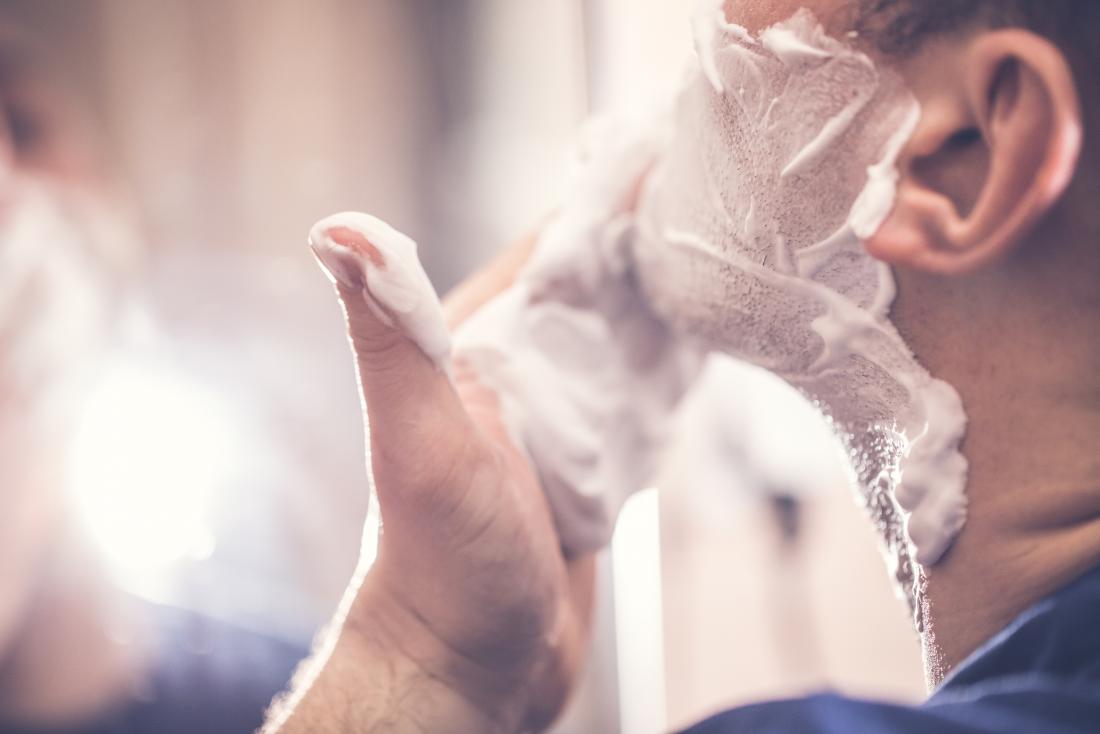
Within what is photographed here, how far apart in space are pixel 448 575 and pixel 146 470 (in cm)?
57

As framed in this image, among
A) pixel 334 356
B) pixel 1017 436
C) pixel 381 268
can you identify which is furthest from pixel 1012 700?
pixel 334 356

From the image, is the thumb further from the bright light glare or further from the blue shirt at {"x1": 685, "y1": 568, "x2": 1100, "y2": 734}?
the bright light glare

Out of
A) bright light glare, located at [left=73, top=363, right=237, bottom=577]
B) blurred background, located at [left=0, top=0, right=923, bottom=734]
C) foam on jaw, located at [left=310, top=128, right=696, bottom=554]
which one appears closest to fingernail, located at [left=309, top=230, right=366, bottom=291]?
foam on jaw, located at [left=310, top=128, right=696, bottom=554]

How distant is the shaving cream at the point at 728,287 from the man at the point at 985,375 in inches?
0.6

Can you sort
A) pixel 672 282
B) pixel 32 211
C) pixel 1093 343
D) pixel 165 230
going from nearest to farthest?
pixel 1093 343, pixel 672 282, pixel 32 211, pixel 165 230

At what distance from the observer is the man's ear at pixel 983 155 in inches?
Answer: 14.9

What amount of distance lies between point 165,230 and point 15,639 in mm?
514

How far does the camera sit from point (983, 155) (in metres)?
0.42

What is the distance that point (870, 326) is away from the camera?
0.46 meters

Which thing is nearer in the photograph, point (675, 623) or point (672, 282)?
point (672, 282)

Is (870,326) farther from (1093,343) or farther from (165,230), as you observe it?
(165,230)

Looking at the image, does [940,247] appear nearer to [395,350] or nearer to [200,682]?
[395,350]

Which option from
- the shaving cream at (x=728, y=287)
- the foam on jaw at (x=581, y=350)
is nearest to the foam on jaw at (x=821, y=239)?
the shaving cream at (x=728, y=287)

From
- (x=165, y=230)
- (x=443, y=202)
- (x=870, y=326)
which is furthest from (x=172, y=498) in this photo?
(x=870, y=326)
